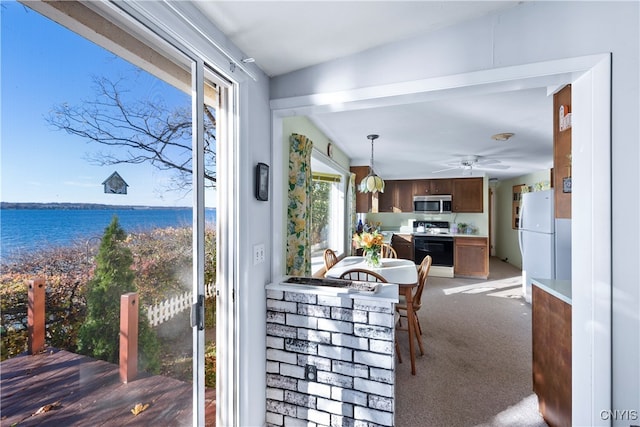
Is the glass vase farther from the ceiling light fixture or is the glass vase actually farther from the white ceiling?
the ceiling light fixture

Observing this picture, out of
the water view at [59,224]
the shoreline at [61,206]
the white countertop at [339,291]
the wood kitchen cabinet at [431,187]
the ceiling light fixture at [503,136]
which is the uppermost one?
the ceiling light fixture at [503,136]

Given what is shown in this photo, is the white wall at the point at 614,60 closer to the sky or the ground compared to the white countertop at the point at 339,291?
closer to the sky

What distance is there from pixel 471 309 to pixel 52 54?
14.9 ft

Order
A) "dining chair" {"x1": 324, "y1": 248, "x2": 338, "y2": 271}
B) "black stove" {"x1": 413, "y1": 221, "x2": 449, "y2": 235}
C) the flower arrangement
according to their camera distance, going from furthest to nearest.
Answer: "black stove" {"x1": 413, "y1": 221, "x2": 449, "y2": 235}
"dining chair" {"x1": 324, "y1": 248, "x2": 338, "y2": 271}
the flower arrangement

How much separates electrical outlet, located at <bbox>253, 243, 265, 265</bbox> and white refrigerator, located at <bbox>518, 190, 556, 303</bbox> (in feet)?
12.5

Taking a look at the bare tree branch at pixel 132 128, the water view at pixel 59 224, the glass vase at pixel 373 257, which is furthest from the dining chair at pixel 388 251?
the water view at pixel 59 224

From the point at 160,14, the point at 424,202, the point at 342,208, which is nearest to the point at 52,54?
the point at 160,14

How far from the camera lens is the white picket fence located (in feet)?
3.37

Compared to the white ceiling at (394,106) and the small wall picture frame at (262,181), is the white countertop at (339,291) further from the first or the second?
the white ceiling at (394,106)

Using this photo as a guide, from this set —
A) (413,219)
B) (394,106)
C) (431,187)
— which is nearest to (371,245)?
(394,106)

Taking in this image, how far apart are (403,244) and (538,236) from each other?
248cm

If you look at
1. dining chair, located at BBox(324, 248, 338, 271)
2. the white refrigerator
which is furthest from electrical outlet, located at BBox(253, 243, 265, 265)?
the white refrigerator

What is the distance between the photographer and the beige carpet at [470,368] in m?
1.83

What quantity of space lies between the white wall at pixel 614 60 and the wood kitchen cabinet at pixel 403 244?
4.61 m
